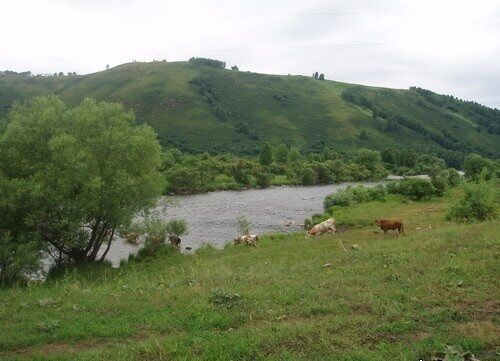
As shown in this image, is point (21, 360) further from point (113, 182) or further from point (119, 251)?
point (119, 251)

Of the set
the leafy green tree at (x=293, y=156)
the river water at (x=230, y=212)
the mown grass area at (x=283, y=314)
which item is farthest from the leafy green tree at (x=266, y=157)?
the mown grass area at (x=283, y=314)

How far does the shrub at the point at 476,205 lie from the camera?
114 ft

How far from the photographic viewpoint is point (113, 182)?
105ft

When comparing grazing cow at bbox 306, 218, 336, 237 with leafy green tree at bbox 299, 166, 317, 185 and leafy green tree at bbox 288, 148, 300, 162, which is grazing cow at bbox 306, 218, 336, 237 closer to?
leafy green tree at bbox 299, 166, 317, 185

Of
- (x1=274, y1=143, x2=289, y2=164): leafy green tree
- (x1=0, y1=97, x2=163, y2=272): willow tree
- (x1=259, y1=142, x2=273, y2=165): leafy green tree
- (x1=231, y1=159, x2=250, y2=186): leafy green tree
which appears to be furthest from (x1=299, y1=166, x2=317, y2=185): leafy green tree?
(x1=0, y1=97, x2=163, y2=272): willow tree

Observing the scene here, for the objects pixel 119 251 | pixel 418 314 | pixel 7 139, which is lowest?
pixel 119 251

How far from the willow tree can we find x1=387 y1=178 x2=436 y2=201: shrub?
4302 centimetres

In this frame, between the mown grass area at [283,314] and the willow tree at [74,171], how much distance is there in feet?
42.9

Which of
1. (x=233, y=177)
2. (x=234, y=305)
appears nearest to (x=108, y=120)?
(x=234, y=305)

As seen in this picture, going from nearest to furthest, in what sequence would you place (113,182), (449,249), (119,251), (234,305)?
1. (234,305)
2. (449,249)
3. (113,182)
4. (119,251)

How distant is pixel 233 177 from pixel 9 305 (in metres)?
94.9

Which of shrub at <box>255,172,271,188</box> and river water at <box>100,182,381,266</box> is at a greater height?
shrub at <box>255,172,271,188</box>

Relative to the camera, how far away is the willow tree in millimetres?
28828

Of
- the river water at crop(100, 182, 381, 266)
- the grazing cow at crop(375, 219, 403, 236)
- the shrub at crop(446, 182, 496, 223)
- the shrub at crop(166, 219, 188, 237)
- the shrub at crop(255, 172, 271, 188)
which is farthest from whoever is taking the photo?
the shrub at crop(255, 172, 271, 188)
